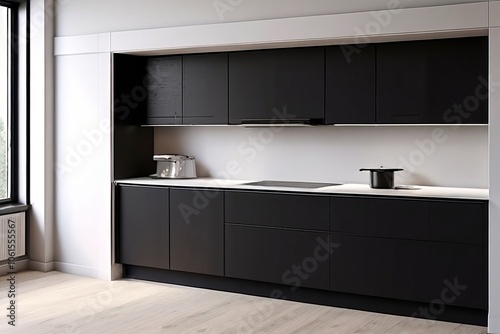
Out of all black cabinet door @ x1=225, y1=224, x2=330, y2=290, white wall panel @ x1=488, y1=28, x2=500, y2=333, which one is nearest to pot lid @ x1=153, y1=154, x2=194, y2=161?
black cabinet door @ x1=225, y1=224, x2=330, y2=290

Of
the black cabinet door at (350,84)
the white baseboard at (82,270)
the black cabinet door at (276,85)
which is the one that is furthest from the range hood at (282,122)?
the white baseboard at (82,270)

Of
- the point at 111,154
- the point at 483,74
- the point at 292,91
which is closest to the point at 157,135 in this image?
the point at 111,154

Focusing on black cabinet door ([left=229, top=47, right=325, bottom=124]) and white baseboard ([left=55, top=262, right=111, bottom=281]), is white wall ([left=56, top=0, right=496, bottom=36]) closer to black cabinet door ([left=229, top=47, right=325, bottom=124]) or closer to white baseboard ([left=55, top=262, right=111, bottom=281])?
black cabinet door ([left=229, top=47, right=325, bottom=124])

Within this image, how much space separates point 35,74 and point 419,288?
12.0ft

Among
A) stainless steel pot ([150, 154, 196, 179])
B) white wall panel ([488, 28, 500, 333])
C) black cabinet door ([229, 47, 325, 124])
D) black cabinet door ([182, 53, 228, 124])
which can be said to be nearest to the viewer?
white wall panel ([488, 28, 500, 333])

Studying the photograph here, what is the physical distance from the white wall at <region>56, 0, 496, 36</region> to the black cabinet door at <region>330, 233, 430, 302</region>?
1587 millimetres

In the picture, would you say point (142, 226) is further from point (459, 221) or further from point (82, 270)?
point (459, 221)

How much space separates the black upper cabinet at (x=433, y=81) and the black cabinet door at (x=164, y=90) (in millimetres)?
1707

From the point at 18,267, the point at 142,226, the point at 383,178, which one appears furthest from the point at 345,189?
the point at 18,267

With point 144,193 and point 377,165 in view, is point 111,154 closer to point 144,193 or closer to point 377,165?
point 144,193

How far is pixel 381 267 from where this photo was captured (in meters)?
4.55

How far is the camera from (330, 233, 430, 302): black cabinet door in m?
4.44

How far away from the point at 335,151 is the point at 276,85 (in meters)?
0.71

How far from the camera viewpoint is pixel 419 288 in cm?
445
